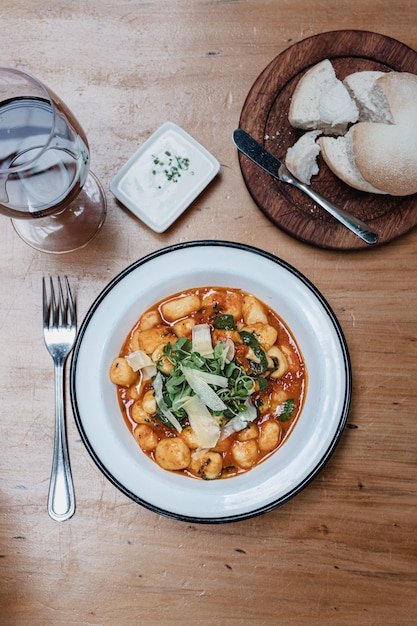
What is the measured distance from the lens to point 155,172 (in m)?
1.87

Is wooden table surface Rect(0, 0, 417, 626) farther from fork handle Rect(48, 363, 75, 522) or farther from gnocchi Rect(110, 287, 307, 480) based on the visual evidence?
gnocchi Rect(110, 287, 307, 480)

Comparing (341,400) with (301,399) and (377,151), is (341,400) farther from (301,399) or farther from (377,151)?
(377,151)

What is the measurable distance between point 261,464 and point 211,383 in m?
0.32

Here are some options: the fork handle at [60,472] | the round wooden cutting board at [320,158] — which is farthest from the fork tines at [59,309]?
the round wooden cutting board at [320,158]

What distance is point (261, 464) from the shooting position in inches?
70.7

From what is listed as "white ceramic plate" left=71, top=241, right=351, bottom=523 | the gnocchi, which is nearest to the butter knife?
"white ceramic plate" left=71, top=241, right=351, bottom=523

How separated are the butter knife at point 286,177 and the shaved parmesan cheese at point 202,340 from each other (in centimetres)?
53

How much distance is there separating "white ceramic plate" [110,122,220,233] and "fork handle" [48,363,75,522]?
0.57 meters

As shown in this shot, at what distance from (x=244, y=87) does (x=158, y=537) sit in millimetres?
1514

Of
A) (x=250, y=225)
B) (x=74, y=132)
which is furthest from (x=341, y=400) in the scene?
(x=74, y=132)

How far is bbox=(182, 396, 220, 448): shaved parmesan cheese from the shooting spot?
171cm

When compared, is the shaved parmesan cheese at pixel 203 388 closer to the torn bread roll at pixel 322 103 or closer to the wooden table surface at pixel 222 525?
the wooden table surface at pixel 222 525

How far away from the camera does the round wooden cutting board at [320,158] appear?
1844mm

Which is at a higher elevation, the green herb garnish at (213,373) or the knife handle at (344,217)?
the knife handle at (344,217)
